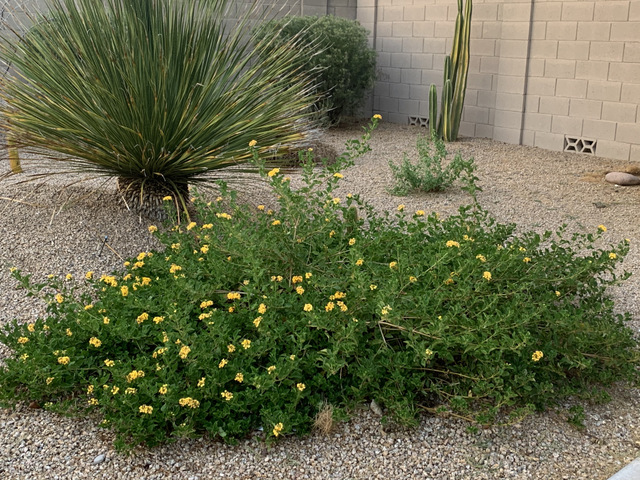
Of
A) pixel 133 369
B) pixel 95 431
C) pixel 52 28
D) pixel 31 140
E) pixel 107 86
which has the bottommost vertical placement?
pixel 95 431

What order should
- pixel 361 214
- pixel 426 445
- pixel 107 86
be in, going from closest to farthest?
pixel 426 445, pixel 107 86, pixel 361 214

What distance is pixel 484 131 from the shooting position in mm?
9812

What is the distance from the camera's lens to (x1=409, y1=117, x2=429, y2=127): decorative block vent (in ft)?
35.2

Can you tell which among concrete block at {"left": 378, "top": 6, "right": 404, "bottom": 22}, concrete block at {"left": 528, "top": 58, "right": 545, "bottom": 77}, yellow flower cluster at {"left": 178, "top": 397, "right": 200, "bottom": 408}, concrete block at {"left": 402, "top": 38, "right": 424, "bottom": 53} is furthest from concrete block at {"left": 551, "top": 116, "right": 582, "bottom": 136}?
yellow flower cluster at {"left": 178, "top": 397, "right": 200, "bottom": 408}

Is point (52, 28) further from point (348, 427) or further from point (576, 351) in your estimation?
point (576, 351)

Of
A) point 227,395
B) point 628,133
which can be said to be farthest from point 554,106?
point 227,395

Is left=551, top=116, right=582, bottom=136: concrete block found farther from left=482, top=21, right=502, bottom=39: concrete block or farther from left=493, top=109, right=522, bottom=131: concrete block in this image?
left=482, top=21, right=502, bottom=39: concrete block

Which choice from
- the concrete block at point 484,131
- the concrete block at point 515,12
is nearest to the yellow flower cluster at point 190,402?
the concrete block at point 515,12

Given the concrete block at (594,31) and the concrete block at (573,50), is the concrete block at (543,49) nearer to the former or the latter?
the concrete block at (573,50)

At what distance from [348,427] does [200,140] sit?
2394mm

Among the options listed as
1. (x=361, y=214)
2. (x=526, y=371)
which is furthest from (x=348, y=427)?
(x=361, y=214)

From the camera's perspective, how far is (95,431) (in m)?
2.78

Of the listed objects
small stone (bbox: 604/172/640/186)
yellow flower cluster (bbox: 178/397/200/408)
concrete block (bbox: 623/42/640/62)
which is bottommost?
yellow flower cluster (bbox: 178/397/200/408)

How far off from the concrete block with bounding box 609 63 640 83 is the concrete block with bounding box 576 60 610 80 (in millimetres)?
73
